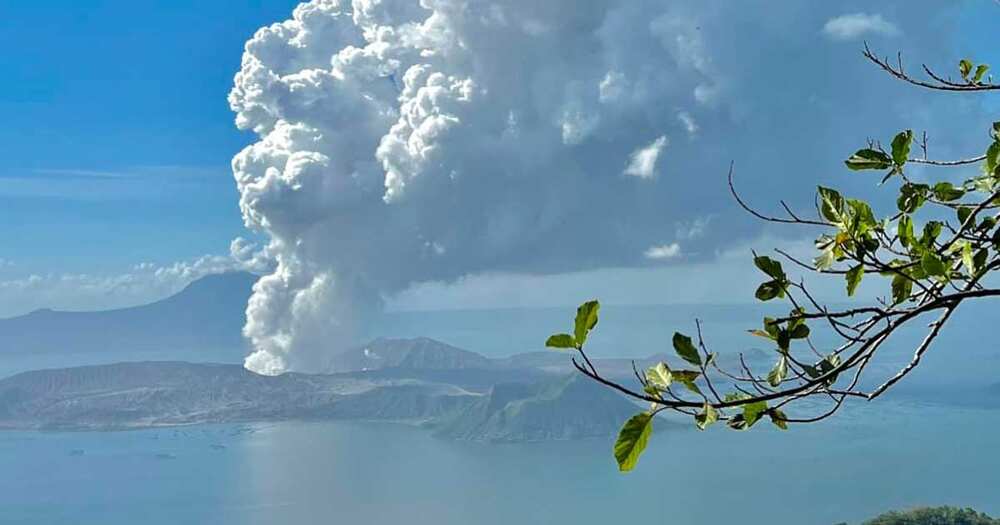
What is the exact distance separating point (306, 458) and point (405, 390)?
5362 cm

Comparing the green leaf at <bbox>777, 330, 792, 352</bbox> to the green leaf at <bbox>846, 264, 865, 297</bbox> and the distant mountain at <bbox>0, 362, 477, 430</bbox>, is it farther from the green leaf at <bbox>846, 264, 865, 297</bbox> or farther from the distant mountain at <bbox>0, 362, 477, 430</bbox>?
the distant mountain at <bbox>0, 362, 477, 430</bbox>

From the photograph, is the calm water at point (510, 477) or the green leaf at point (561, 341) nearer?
the green leaf at point (561, 341)

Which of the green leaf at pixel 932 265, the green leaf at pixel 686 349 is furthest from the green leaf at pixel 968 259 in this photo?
the green leaf at pixel 686 349

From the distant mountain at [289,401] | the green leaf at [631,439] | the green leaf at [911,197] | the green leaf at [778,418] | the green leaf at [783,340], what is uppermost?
the distant mountain at [289,401]

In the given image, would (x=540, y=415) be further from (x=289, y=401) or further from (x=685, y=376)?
(x=685, y=376)

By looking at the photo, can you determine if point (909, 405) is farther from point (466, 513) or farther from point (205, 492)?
point (205, 492)

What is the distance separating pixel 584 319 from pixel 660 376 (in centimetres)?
14

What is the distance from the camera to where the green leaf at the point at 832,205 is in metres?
1.22

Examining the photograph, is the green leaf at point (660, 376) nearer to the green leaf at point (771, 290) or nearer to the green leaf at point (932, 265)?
the green leaf at point (771, 290)

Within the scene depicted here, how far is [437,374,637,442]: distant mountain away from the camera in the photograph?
5128 inches

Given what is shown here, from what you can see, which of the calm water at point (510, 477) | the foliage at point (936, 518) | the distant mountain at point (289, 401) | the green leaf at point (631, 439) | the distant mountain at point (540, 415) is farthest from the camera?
the distant mountain at point (289, 401)

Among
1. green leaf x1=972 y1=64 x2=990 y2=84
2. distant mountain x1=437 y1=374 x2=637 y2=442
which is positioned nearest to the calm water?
distant mountain x1=437 y1=374 x2=637 y2=442

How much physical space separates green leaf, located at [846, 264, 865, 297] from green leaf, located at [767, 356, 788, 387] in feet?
0.45

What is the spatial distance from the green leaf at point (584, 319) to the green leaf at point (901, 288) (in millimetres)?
383
